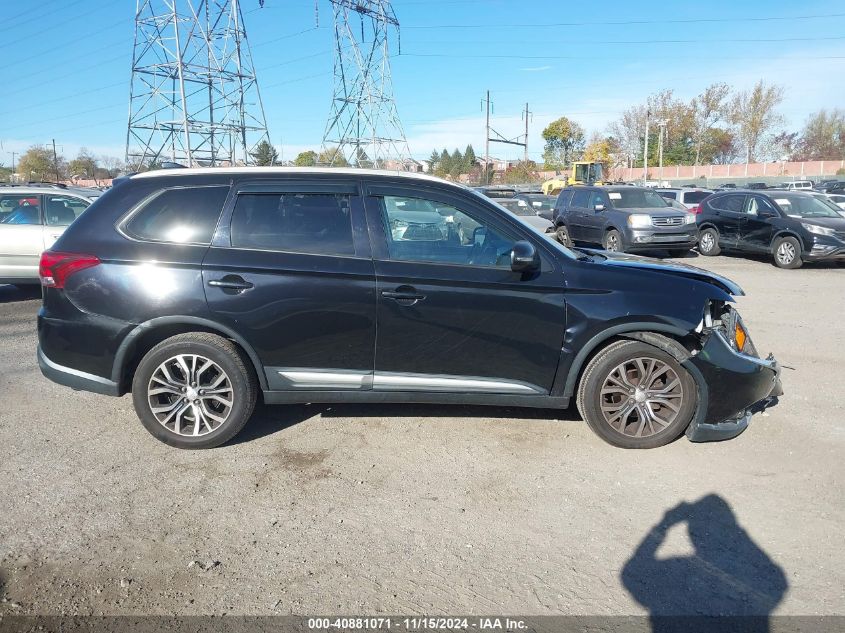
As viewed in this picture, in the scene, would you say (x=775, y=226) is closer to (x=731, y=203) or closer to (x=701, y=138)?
(x=731, y=203)

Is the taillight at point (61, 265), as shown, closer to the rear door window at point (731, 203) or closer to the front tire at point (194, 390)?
the front tire at point (194, 390)

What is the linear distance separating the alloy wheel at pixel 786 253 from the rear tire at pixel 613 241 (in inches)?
128

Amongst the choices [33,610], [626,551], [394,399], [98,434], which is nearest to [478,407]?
[394,399]

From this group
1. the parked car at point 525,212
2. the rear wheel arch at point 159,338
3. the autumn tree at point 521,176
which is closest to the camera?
the rear wheel arch at point 159,338

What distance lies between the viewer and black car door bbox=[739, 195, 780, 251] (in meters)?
13.8

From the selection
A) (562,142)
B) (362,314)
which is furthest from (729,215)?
(562,142)

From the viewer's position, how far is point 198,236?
423 cm

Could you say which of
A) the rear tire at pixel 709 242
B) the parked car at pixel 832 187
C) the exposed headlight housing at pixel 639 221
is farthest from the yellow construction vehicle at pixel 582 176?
the exposed headlight housing at pixel 639 221

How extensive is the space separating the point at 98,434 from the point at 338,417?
172 centimetres

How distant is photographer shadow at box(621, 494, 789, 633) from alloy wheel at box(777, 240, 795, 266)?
11.8 meters

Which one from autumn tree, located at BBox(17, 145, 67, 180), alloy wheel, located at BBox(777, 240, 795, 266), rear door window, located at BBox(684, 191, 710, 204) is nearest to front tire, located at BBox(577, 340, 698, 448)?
alloy wheel, located at BBox(777, 240, 795, 266)

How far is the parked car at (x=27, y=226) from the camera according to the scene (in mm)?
9148

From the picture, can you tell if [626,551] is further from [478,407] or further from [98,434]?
[98,434]

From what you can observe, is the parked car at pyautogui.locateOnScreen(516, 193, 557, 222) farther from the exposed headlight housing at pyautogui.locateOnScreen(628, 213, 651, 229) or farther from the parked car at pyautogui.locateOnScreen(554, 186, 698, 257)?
the exposed headlight housing at pyautogui.locateOnScreen(628, 213, 651, 229)
